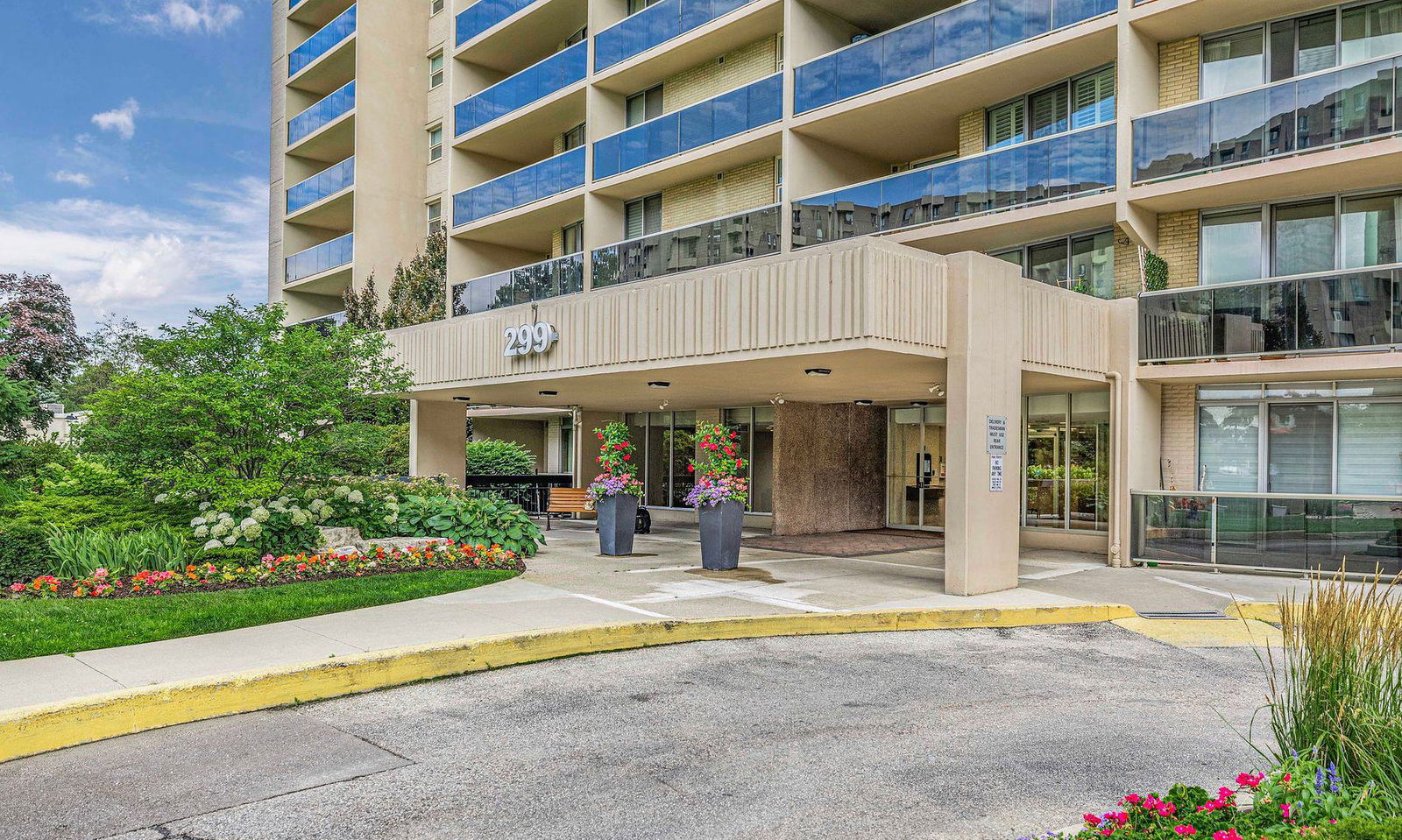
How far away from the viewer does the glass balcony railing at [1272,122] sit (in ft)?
46.4

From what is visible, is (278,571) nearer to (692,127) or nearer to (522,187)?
(692,127)

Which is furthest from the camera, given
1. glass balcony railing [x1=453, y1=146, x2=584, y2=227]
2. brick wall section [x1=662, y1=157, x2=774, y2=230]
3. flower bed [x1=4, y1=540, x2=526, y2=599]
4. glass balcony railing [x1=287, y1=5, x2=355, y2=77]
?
glass balcony railing [x1=287, y1=5, x2=355, y2=77]

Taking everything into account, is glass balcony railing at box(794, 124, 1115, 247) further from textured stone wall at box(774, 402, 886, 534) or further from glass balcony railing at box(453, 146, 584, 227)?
glass balcony railing at box(453, 146, 584, 227)

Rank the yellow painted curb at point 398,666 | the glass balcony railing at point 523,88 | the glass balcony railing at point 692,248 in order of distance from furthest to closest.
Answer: the glass balcony railing at point 523,88, the glass balcony railing at point 692,248, the yellow painted curb at point 398,666

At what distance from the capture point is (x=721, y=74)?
78.6 feet

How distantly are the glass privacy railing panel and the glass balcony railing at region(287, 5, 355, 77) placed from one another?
24.9ft

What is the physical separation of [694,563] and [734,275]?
4768mm

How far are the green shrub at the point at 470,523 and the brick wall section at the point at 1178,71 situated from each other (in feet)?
42.5

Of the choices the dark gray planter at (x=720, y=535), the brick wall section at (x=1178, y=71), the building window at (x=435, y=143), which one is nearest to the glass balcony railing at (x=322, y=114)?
the building window at (x=435, y=143)

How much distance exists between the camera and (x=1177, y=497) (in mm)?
15609

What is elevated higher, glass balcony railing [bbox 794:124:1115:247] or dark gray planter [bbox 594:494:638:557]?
glass balcony railing [bbox 794:124:1115:247]

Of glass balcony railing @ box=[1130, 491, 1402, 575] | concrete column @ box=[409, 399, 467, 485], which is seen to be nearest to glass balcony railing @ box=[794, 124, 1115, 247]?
glass balcony railing @ box=[1130, 491, 1402, 575]

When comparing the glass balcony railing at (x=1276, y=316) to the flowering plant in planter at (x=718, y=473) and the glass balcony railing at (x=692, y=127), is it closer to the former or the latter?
the flowering plant in planter at (x=718, y=473)

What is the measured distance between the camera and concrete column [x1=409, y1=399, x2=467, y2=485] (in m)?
23.3
